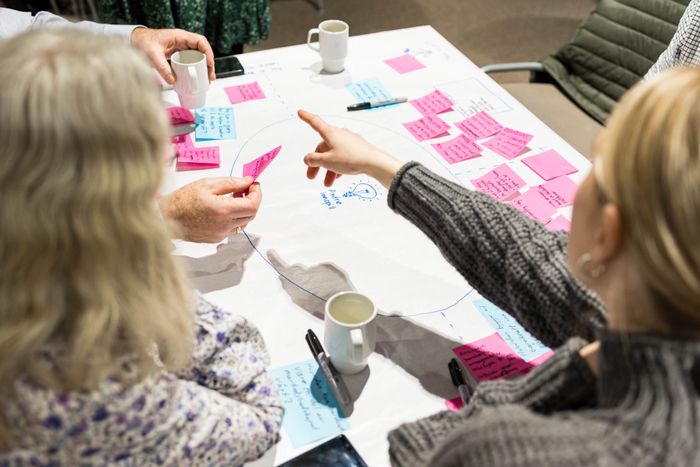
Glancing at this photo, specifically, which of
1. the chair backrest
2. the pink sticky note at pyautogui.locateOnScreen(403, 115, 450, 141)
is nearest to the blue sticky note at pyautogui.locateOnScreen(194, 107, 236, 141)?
the pink sticky note at pyautogui.locateOnScreen(403, 115, 450, 141)

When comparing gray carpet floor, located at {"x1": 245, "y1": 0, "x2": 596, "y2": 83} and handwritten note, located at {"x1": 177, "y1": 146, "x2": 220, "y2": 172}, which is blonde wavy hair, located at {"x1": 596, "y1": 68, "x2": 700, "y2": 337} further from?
gray carpet floor, located at {"x1": 245, "y1": 0, "x2": 596, "y2": 83}

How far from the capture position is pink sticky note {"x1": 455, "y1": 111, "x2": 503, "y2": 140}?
138 centimetres

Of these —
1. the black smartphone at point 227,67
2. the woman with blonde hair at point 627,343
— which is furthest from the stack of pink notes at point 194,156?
the woman with blonde hair at point 627,343

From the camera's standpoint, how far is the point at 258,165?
4.02ft

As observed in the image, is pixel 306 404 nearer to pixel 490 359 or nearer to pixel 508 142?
pixel 490 359

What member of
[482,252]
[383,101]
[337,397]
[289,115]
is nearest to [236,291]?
[337,397]

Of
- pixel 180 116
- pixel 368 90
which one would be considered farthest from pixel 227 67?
pixel 368 90

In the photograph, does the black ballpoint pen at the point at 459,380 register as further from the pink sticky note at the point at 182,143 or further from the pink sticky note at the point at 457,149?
the pink sticky note at the point at 182,143

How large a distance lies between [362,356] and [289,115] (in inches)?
29.4

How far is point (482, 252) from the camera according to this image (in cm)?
90

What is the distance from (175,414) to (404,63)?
4.06ft

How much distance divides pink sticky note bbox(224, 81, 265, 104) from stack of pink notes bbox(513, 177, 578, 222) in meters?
0.69

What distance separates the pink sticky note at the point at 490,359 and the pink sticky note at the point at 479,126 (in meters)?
0.59

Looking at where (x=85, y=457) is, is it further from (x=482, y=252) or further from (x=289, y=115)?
(x=289, y=115)
